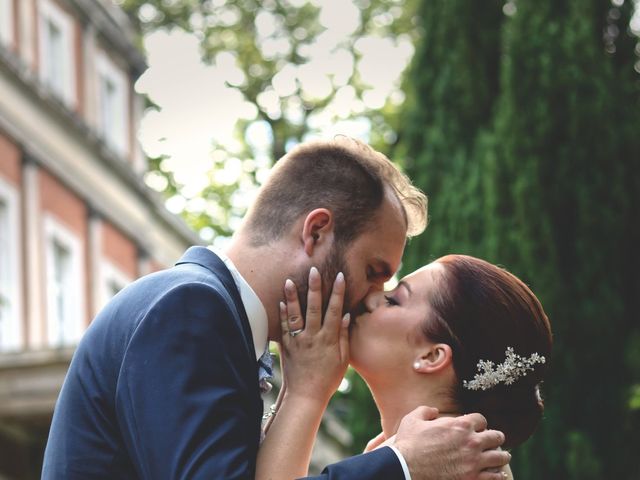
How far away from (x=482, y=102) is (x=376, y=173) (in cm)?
875

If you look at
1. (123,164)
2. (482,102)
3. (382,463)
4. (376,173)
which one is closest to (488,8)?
(482,102)

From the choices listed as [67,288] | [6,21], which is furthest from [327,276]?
[67,288]

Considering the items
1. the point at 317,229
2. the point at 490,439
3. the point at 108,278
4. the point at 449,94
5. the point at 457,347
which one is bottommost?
the point at 108,278

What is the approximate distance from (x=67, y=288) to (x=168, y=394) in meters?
18.9

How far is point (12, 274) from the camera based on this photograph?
19.4m

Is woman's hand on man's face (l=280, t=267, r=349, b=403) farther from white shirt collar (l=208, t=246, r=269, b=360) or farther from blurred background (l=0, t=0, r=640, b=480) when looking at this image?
blurred background (l=0, t=0, r=640, b=480)

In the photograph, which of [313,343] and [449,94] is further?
[449,94]

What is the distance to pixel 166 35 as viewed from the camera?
26828mm

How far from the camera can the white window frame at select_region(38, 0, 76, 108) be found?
2167 cm

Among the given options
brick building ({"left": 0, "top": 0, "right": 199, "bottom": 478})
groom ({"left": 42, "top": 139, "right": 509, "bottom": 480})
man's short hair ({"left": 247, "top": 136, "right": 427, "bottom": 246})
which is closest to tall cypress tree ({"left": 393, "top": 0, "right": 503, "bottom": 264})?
brick building ({"left": 0, "top": 0, "right": 199, "bottom": 478})

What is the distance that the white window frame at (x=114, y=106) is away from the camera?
24.6 m

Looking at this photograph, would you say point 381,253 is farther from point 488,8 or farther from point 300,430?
point 488,8

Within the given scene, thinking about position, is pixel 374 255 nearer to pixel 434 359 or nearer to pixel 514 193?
pixel 434 359

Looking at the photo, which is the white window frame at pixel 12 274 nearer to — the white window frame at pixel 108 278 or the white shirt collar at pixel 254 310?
the white window frame at pixel 108 278
